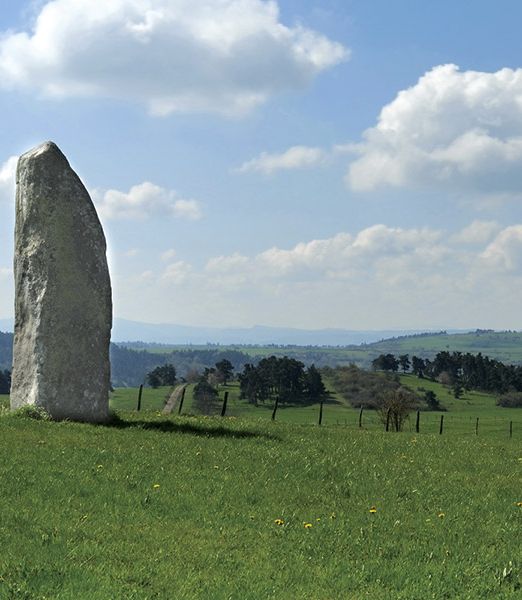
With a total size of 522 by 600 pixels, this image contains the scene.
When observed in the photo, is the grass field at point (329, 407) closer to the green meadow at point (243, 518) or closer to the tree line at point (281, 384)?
the tree line at point (281, 384)

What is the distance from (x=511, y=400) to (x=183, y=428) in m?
163

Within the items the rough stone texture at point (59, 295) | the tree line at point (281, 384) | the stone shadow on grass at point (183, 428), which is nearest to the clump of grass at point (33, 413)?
the rough stone texture at point (59, 295)

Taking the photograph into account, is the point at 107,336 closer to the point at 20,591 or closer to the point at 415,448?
the point at 415,448

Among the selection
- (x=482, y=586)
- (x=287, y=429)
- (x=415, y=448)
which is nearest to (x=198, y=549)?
(x=482, y=586)

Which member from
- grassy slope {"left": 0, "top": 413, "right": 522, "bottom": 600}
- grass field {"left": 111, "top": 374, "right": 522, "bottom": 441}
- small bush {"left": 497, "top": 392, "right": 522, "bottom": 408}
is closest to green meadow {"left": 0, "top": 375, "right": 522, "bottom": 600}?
grassy slope {"left": 0, "top": 413, "right": 522, "bottom": 600}

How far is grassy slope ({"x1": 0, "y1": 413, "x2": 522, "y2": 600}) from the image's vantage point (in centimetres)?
1119

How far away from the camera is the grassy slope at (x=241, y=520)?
11.2 metres

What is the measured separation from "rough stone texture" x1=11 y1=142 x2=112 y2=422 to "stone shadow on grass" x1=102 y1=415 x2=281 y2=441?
850 millimetres

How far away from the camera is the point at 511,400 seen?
579 ft

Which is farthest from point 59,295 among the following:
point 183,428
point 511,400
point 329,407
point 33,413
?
point 511,400

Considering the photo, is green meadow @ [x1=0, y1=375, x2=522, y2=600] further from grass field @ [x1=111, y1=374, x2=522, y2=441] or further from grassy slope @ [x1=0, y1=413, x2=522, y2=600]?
grass field @ [x1=111, y1=374, x2=522, y2=441]

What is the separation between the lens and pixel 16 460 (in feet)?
59.5

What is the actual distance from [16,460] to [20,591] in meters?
8.24

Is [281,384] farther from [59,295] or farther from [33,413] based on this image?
[33,413]
